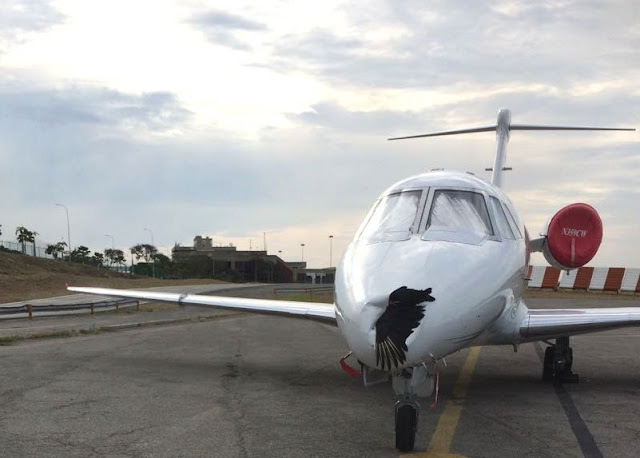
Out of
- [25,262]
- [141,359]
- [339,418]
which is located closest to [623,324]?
[339,418]

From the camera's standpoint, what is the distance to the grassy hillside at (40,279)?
144 feet

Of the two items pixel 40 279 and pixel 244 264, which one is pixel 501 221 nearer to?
pixel 40 279

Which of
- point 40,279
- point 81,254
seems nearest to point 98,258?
point 81,254

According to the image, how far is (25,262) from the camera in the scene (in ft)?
225

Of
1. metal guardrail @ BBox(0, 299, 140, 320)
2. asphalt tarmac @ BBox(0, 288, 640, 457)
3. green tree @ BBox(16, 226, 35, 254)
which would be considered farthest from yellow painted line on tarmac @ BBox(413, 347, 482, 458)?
green tree @ BBox(16, 226, 35, 254)

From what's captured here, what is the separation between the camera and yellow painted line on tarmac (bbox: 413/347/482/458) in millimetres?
5645

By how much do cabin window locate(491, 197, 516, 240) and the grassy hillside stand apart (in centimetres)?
3425

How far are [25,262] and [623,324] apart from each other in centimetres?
6941

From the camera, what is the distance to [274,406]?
7.56 metres

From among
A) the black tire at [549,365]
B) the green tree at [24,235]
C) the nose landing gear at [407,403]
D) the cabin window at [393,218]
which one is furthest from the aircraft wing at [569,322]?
the green tree at [24,235]

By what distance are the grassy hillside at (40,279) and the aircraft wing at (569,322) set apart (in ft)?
112

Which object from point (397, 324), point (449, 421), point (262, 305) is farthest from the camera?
point (262, 305)

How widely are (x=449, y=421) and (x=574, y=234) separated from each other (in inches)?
217

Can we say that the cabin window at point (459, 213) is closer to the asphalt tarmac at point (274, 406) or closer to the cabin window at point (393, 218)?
the cabin window at point (393, 218)
